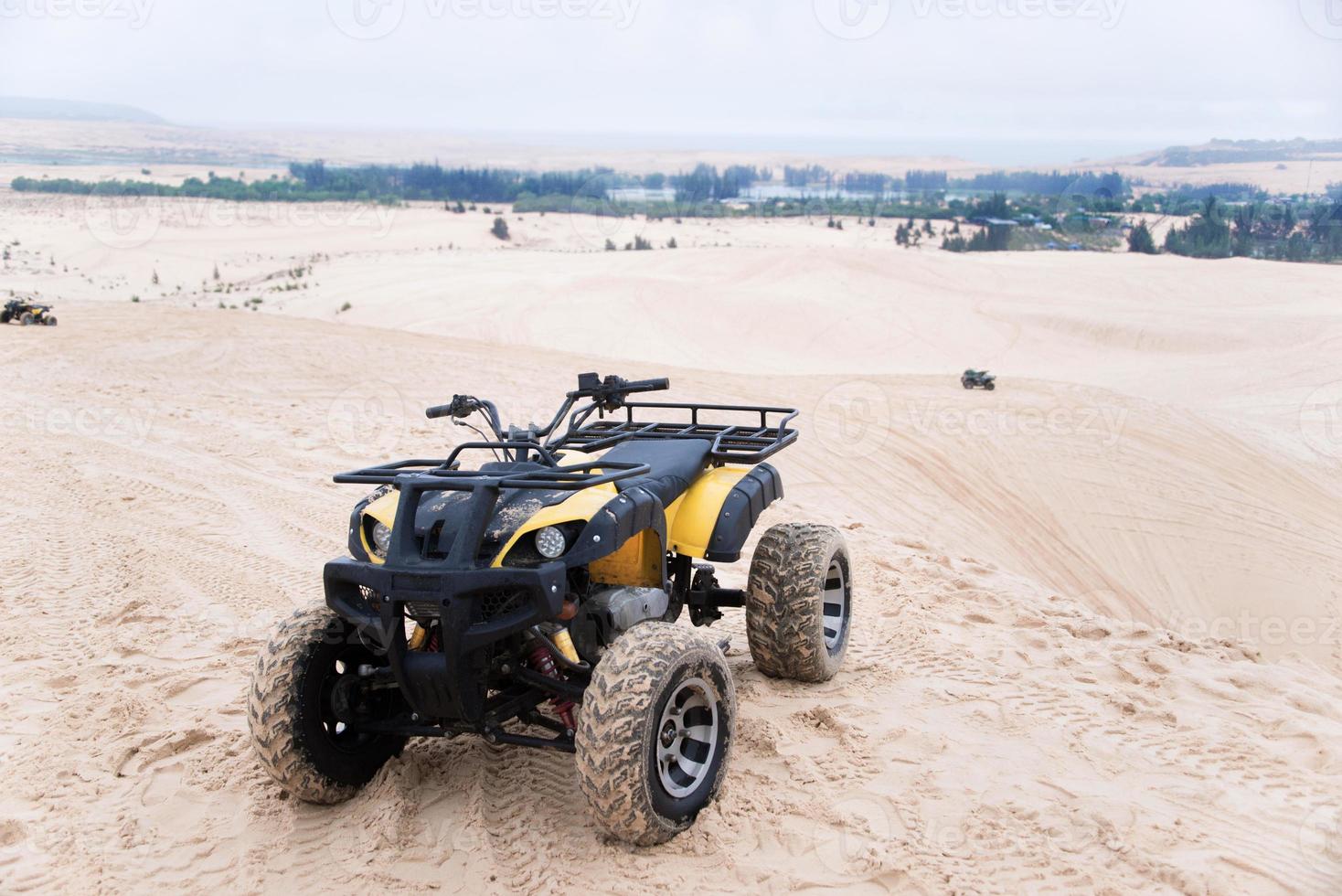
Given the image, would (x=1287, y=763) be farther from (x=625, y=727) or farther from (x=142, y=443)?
(x=142, y=443)

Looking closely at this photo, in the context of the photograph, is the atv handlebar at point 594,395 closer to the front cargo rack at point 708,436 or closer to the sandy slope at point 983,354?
the front cargo rack at point 708,436

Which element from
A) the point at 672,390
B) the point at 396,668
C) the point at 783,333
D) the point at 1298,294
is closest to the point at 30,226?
the point at 783,333

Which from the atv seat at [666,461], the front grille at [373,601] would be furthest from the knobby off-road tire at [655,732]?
the front grille at [373,601]

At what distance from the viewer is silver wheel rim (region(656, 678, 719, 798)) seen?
13.2 feet

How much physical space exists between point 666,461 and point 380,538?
147cm

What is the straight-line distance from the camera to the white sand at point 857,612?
3.99 m

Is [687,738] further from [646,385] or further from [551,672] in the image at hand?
[646,385]

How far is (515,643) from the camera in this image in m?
4.11

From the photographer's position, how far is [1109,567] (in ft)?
33.4

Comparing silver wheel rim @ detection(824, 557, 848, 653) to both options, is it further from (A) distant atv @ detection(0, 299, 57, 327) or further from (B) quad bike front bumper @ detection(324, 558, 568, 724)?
(A) distant atv @ detection(0, 299, 57, 327)

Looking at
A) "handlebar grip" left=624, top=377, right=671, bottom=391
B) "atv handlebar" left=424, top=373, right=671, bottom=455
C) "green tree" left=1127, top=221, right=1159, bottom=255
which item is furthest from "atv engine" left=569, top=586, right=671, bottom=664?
"green tree" left=1127, top=221, right=1159, bottom=255

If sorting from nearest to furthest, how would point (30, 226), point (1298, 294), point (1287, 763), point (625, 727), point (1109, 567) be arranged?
point (625, 727) < point (1287, 763) < point (1109, 567) < point (1298, 294) < point (30, 226)

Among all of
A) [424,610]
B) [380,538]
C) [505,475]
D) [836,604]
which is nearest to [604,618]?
[505,475]

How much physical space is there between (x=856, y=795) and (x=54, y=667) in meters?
4.04
